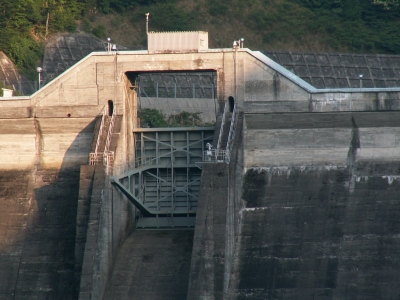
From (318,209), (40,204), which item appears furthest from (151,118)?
(318,209)

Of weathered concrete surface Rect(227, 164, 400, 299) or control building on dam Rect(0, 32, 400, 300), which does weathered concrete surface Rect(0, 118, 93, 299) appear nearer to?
control building on dam Rect(0, 32, 400, 300)

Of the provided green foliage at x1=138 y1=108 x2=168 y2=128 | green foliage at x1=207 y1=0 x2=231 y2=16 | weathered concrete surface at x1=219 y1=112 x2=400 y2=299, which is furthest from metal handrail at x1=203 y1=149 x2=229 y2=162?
green foliage at x1=207 y1=0 x2=231 y2=16

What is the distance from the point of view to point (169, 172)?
205ft

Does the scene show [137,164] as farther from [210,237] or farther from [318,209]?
[318,209]

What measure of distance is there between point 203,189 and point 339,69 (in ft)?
137

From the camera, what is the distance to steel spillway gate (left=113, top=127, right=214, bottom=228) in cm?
6178

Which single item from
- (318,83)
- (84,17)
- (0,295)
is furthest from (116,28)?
(0,295)

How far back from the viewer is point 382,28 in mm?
109000

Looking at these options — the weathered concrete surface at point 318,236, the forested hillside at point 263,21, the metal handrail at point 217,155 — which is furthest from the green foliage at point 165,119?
the metal handrail at point 217,155

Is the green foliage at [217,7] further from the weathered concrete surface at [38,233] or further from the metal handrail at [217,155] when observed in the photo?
the metal handrail at [217,155]

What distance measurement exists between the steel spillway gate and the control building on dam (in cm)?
9

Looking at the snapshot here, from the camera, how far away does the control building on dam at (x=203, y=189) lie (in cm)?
5322

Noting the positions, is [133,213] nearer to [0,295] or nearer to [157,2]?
[0,295]

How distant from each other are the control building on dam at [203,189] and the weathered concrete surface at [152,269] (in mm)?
76
